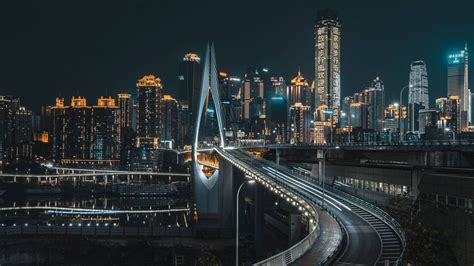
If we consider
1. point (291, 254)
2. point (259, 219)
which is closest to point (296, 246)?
point (291, 254)

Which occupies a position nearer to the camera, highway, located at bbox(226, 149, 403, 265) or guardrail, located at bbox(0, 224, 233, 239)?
highway, located at bbox(226, 149, 403, 265)

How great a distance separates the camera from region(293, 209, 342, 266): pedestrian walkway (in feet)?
73.7

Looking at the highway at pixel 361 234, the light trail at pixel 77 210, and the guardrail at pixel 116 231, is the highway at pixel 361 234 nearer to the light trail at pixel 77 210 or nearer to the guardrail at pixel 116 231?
the guardrail at pixel 116 231

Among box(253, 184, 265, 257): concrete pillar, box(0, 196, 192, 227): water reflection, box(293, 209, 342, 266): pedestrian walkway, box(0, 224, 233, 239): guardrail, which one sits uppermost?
box(293, 209, 342, 266): pedestrian walkway

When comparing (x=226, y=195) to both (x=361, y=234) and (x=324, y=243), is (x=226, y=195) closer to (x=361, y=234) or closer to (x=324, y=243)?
(x=361, y=234)

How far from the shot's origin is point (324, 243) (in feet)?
82.9

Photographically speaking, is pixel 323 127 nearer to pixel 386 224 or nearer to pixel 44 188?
pixel 44 188

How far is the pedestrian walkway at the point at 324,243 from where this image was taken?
22453 millimetres

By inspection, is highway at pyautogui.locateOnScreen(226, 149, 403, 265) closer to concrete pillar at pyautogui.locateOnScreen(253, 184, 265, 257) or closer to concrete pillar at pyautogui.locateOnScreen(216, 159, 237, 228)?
concrete pillar at pyautogui.locateOnScreen(253, 184, 265, 257)

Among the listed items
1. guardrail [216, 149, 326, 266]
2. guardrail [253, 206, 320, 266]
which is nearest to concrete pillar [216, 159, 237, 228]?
guardrail [216, 149, 326, 266]

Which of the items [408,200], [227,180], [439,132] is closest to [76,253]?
[227,180]

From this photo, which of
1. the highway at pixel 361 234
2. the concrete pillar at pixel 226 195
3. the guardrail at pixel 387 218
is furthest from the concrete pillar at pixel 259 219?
the guardrail at pixel 387 218

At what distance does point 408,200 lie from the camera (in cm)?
3456

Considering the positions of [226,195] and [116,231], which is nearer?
[116,231]
